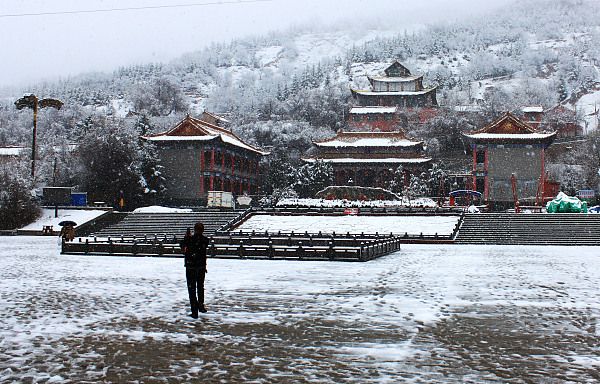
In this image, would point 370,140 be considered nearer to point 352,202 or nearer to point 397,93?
point 352,202

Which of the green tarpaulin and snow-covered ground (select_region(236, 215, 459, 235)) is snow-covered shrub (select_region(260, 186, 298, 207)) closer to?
snow-covered ground (select_region(236, 215, 459, 235))

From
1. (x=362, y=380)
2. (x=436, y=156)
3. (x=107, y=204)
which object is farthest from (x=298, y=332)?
(x=436, y=156)

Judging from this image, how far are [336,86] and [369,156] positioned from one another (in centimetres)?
5044

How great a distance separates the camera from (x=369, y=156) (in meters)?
60.7

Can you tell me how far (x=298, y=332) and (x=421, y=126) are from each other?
72558mm

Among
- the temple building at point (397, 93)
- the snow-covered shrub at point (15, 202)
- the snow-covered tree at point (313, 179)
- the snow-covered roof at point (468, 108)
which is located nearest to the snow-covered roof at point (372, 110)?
the temple building at point (397, 93)

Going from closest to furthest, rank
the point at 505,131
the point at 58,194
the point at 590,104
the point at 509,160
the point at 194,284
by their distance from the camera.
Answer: the point at 194,284 < the point at 58,194 < the point at 505,131 < the point at 509,160 < the point at 590,104

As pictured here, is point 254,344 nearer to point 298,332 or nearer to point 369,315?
point 298,332

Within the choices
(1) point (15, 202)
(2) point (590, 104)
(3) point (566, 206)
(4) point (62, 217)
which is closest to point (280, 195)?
(4) point (62, 217)

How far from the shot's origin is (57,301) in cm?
1005

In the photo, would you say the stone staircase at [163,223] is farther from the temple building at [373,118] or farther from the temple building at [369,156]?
the temple building at [373,118]

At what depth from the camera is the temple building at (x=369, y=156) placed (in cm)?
5941

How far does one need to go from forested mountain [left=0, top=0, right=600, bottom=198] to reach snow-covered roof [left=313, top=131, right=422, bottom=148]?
10.4 meters

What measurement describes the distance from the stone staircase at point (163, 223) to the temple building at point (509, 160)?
23074 millimetres
